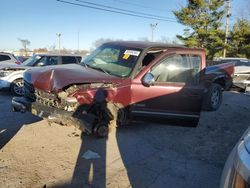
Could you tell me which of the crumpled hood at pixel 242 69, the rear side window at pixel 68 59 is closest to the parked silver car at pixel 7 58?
the rear side window at pixel 68 59

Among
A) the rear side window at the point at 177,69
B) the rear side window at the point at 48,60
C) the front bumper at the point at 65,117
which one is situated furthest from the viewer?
the rear side window at the point at 48,60

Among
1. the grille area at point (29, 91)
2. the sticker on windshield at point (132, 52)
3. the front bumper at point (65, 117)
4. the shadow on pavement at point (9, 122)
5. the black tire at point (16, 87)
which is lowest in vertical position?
the shadow on pavement at point (9, 122)

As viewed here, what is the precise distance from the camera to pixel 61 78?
5207 mm

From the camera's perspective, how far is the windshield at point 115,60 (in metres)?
5.96

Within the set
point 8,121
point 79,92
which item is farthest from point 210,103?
point 8,121

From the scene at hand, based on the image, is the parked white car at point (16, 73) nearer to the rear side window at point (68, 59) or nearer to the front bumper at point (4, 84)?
the front bumper at point (4, 84)

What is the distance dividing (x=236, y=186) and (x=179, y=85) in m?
4.37

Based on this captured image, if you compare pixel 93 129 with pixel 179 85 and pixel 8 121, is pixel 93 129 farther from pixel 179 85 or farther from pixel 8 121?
pixel 8 121

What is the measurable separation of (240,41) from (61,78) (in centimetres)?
3284

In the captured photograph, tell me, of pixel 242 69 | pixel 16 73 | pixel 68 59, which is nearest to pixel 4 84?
pixel 16 73

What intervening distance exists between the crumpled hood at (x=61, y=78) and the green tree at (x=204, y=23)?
29092 mm

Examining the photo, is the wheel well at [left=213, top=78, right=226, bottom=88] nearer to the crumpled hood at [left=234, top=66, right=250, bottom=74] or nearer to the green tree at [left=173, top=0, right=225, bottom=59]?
the crumpled hood at [left=234, top=66, right=250, bottom=74]

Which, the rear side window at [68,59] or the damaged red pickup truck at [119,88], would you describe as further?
the rear side window at [68,59]

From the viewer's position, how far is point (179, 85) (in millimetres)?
6051
